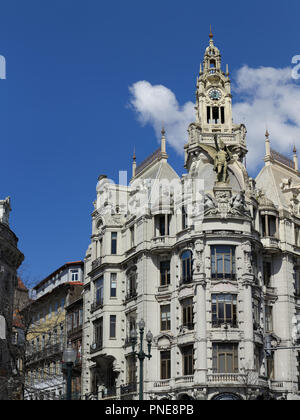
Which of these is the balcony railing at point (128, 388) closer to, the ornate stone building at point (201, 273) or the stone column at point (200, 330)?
the ornate stone building at point (201, 273)

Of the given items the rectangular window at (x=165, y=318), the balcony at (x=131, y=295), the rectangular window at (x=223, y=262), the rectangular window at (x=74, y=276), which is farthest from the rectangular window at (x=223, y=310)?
the rectangular window at (x=74, y=276)

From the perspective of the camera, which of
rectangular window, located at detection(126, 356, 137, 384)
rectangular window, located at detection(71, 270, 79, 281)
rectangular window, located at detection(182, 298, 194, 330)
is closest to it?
rectangular window, located at detection(182, 298, 194, 330)

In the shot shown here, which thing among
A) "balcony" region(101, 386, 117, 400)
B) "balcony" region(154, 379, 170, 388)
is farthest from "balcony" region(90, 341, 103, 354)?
"balcony" region(154, 379, 170, 388)

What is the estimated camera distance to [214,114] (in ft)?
234

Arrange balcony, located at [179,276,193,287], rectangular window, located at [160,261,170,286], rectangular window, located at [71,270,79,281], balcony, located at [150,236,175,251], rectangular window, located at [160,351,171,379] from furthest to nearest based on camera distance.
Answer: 1. rectangular window, located at [71,270,79,281]
2. rectangular window, located at [160,261,170,286]
3. balcony, located at [150,236,175,251]
4. rectangular window, located at [160,351,171,379]
5. balcony, located at [179,276,193,287]

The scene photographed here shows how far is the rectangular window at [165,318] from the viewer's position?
6156cm

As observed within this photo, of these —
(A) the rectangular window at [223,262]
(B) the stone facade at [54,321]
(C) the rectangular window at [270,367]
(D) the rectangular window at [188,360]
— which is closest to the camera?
(D) the rectangular window at [188,360]

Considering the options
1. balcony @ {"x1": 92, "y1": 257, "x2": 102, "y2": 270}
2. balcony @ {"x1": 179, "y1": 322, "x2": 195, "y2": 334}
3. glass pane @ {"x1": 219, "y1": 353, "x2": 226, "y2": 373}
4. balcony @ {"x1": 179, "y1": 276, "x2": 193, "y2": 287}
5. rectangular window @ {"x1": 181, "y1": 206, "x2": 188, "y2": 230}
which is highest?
rectangular window @ {"x1": 181, "y1": 206, "x2": 188, "y2": 230}

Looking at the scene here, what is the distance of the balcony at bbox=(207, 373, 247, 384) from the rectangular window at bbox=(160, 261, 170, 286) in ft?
33.4

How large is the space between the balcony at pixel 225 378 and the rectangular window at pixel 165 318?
703 cm

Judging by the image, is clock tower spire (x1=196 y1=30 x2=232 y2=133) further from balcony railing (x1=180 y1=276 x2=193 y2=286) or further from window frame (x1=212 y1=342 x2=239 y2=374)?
window frame (x1=212 y1=342 x2=239 y2=374)

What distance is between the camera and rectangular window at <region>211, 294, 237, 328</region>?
189 ft

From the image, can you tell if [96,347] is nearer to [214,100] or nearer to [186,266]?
[186,266]
